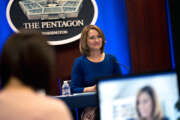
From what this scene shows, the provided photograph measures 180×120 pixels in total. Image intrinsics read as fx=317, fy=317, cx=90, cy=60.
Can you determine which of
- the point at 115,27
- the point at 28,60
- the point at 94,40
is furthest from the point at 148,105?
the point at 115,27

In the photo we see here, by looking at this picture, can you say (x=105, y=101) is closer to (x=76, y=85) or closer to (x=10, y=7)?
(x=76, y=85)

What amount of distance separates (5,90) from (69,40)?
10.7ft

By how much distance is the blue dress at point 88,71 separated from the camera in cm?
299

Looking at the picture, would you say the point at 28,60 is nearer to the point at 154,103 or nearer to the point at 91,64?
the point at 154,103

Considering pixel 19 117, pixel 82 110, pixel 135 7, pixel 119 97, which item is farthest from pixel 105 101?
pixel 135 7

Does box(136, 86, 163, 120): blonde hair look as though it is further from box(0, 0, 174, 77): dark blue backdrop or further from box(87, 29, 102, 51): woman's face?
box(0, 0, 174, 77): dark blue backdrop

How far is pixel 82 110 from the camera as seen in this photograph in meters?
2.92

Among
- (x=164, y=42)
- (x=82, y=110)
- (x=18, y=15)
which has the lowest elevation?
(x=82, y=110)

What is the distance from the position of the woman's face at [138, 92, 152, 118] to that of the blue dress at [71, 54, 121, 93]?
5.15 feet

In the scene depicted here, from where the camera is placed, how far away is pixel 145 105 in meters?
1.39

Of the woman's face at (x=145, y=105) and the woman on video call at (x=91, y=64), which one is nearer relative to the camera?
the woman's face at (x=145, y=105)

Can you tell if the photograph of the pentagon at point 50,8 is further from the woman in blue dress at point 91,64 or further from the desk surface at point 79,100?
the desk surface at point 79,100

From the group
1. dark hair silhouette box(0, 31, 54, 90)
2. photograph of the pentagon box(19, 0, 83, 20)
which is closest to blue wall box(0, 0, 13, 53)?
photograph of the pentagon box(19, 0, 83, 20)

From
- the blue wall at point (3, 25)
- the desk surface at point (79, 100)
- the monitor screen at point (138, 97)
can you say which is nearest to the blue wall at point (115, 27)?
the blue wall at point (3, 25)
